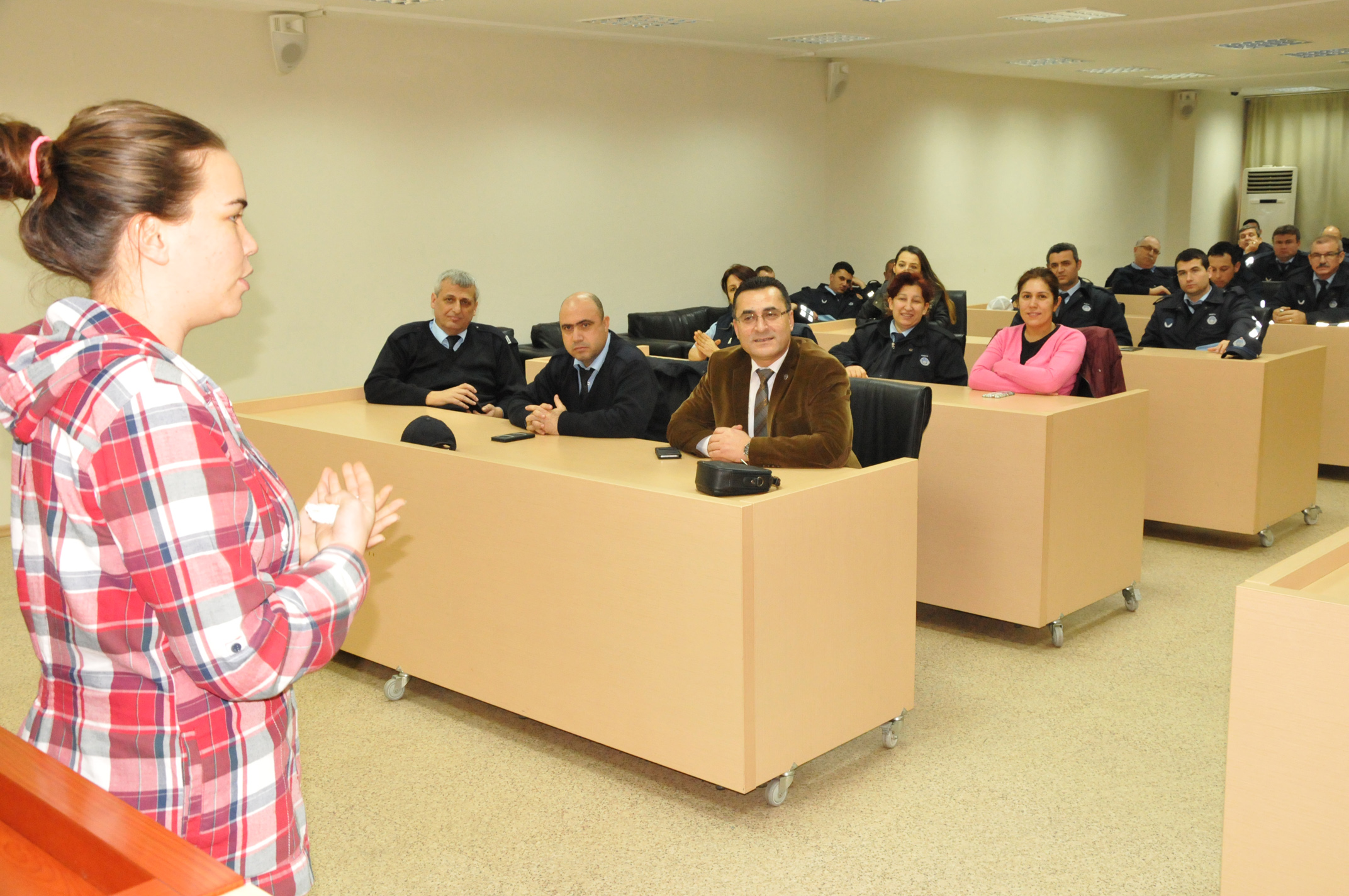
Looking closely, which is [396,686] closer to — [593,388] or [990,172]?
[593,388]

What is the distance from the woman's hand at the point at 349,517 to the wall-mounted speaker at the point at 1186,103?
1556cm

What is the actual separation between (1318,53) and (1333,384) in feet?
20.1

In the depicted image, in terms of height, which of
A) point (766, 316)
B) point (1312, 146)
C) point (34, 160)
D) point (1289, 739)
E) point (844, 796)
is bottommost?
point (844, 796)

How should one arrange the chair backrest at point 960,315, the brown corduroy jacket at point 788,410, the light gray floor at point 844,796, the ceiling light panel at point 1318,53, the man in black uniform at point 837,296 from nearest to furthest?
1. the light gray floor at point 844,796
2. the brown corduroy jacket at point 788,410
3. the chair backrest at point 960,315
4. the man in black uniform at point 837,296
5. the ceiling light panel at point 1318,53

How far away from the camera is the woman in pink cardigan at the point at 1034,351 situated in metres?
4.57

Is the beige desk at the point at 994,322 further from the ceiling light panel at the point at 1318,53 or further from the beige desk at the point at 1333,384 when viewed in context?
the ceiling light panel at the point at 1318,53

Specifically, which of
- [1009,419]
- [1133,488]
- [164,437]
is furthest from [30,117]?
[164,437]

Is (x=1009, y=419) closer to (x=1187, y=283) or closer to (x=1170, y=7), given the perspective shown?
(x=1187, y=283)

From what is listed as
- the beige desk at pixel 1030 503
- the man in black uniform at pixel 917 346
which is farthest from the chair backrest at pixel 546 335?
the beige desk at pixel 1030 503

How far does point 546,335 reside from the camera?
7.92 metres

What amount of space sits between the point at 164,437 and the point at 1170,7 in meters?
8.52

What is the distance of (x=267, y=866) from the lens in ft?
4.09

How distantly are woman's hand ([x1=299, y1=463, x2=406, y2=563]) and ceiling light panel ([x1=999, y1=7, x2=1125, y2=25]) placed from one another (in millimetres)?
7887

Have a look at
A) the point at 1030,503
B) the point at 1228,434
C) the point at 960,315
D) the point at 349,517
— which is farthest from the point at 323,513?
the point at 960,315
